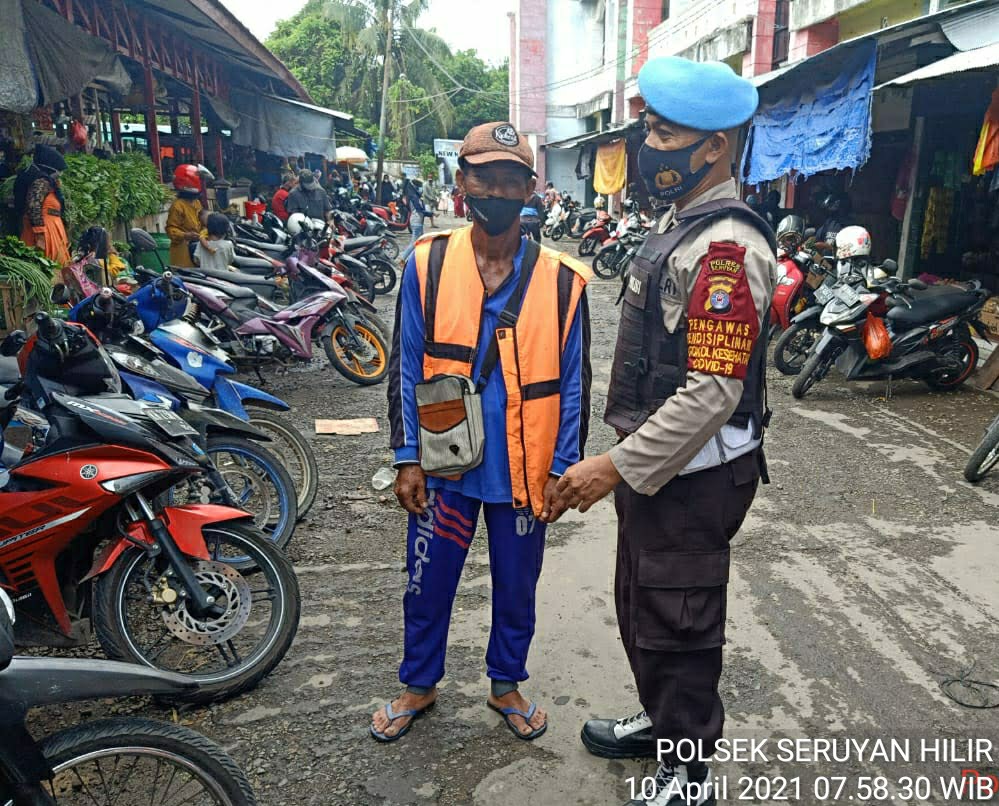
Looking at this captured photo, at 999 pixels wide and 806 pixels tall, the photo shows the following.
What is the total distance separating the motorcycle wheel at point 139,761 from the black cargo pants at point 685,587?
0.98 m

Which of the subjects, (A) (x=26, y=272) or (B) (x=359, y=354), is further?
(B) (x=359, y=354)

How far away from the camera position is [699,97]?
183 centimetres

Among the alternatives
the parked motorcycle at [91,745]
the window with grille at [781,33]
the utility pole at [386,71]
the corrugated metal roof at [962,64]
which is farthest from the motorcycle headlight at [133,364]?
the utility pole at [386,71]

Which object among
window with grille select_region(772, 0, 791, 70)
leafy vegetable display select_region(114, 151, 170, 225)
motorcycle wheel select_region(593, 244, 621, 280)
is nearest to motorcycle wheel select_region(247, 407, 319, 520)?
leafy vegetable display select_region(114, 151, 170, 225)

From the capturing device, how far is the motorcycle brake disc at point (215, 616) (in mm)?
2547

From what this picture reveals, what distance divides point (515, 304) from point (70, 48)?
5.52m

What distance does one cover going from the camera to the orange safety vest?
2215mm

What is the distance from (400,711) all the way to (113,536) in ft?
3.51

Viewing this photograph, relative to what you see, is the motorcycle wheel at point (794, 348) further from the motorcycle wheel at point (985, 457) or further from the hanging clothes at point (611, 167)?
the hanging clothes at point (611, 167)

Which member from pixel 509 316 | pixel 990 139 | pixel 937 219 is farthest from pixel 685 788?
pixel 937 219

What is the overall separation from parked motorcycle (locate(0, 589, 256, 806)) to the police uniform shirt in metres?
1.07

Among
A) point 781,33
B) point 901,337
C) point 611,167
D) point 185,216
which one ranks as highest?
point 781,33

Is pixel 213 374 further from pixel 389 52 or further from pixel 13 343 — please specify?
pixel 389 52

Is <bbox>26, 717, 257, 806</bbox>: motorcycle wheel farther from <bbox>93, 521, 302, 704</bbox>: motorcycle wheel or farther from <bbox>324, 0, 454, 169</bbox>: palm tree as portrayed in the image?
<bbox>324, 0, 454, 169</bbox>: palm tree
